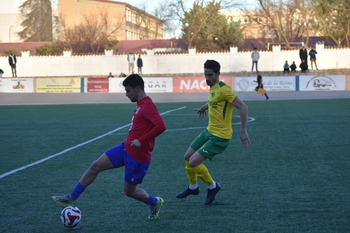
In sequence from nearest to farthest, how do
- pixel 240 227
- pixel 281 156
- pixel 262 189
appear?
pixel 240 227 < pixel 262 189 < pixel 281 156

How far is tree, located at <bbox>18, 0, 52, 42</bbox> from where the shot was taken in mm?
80688

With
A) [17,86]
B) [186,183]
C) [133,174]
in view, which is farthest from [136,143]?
[17,86]

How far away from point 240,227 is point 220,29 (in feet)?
172

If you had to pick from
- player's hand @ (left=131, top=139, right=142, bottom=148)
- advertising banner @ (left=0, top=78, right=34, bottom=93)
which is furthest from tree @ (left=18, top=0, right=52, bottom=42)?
player's hand @ (left=131, top=139, right=142, bottom=148)

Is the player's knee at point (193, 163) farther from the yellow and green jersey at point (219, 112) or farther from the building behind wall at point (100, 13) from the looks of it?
the building behind wall at point (100, 13)

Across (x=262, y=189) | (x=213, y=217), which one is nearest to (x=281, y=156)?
(x=262, y=189)

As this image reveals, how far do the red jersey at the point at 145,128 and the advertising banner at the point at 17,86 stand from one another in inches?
1269

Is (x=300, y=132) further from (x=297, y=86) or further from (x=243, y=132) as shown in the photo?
(x=297, y=86)

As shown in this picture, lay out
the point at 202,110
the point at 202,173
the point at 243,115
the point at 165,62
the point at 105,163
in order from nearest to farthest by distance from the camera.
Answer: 1. the point at 105,163
2. the point at 243,115
3. the point at 202,173
4. the point at 202,110
5. the point at 165,62

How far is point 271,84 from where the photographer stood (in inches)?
1377

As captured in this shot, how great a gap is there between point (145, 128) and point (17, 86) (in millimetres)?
32891

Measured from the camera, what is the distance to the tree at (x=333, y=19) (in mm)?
56050

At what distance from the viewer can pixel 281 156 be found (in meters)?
10.6

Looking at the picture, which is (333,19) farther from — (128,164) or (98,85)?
(128,164)
